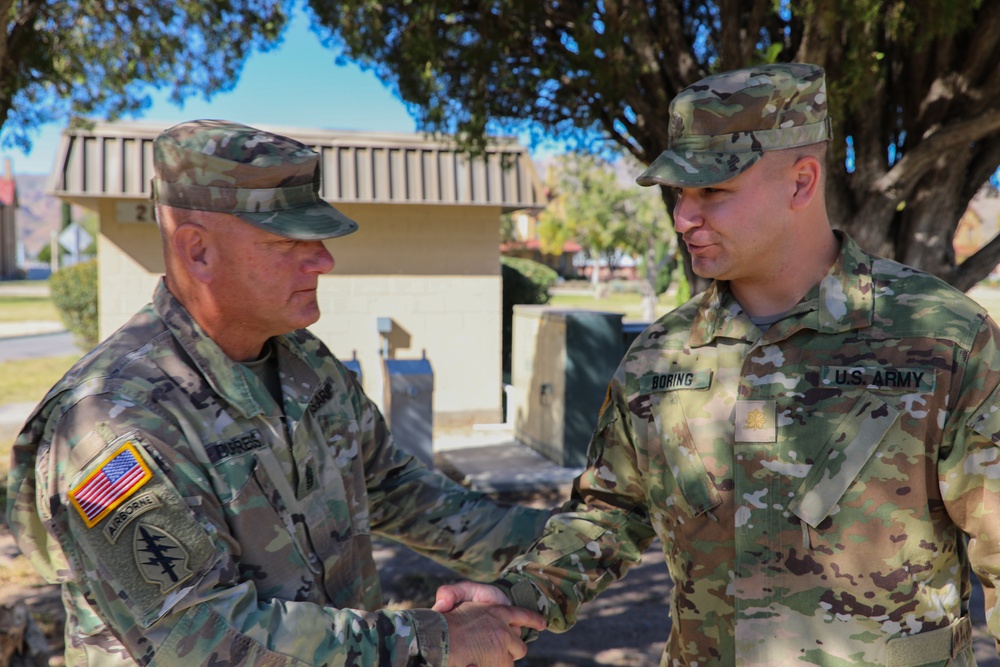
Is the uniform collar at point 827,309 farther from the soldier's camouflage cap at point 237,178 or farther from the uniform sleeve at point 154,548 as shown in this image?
the uniform sleeve at point 154,548

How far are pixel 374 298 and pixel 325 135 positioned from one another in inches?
76.6

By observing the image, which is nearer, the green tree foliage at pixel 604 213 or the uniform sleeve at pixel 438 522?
the uniform sleeve at pixel 438 522

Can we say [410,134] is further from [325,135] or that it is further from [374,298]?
[374,298]

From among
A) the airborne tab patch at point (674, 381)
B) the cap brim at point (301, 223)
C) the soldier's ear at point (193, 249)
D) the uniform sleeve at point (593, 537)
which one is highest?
the cap brim at point (301, 223)

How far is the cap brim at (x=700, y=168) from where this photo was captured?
2.20 m

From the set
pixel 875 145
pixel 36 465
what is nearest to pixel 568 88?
pixel 875 145

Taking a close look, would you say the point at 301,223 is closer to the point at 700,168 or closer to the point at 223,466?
the point at 223,466

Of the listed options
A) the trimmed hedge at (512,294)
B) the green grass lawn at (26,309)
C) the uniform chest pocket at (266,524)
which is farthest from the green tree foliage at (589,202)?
the uniform chest pocket at (266,524)

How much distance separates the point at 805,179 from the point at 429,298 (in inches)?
332

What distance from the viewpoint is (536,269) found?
15156mm

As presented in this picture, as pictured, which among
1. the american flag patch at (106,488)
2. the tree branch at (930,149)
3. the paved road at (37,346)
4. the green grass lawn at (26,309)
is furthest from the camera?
the green grass lawn at (26,309)

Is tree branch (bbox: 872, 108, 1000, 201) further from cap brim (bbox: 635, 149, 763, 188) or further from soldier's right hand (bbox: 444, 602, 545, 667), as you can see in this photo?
soldier's right hand (bbox: 444, 602, 545, 667)

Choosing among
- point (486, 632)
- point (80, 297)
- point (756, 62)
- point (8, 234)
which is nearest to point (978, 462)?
point (486, 632)

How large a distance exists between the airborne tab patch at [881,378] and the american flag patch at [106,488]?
5.29 feet
